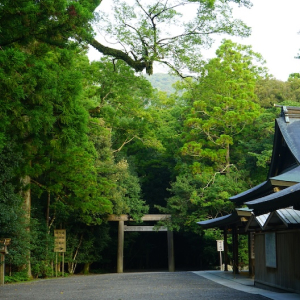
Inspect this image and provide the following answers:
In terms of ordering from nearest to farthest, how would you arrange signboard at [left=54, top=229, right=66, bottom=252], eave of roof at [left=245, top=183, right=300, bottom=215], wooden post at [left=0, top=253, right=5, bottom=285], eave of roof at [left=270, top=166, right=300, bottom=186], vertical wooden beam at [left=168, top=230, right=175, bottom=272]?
eave of roof at [left=245, top=183, right=300, bottom=215] < eave of roof at [left=270, top=166, right=300, bottom=186] < wooden post at [left=0, top=253, right=5, bottom=285] < signboard at [left=54, top=229, right=66, bottom=252] < vertical wooden beam at [left=168, top=230, right=175, bottom=272]

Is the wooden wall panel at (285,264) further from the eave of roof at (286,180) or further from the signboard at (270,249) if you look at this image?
the eave of roof at (286,180)

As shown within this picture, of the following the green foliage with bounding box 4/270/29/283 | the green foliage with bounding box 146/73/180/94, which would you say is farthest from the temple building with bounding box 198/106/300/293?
the green foliage with bounding box 146/73/180/94

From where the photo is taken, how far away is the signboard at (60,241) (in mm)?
21781

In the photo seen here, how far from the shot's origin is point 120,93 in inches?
768

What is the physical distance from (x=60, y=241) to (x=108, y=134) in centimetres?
A: 558

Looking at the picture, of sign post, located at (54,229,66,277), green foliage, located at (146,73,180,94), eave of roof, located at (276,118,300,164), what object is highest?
green foliage, located at (146,73,180,94)

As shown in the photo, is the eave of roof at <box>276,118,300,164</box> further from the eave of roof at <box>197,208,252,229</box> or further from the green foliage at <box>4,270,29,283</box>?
the green foliage at <box>4,270,29,283</box>

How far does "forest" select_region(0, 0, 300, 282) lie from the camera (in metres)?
9.98

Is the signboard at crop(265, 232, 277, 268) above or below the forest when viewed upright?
below

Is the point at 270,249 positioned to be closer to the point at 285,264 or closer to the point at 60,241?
the point at 285,264

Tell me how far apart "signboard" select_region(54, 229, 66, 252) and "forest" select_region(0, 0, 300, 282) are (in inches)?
16.5

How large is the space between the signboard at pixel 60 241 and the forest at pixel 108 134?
1.37 feet

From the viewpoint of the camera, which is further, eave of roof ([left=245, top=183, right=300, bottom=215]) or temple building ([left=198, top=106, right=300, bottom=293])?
temple building ([left=198, top=106, right=300, bottom=293])

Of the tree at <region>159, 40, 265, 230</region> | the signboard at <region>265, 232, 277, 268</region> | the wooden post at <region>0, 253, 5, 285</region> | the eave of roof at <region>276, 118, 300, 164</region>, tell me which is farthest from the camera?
the tree at <region>159, 40, 265, 230</region>
